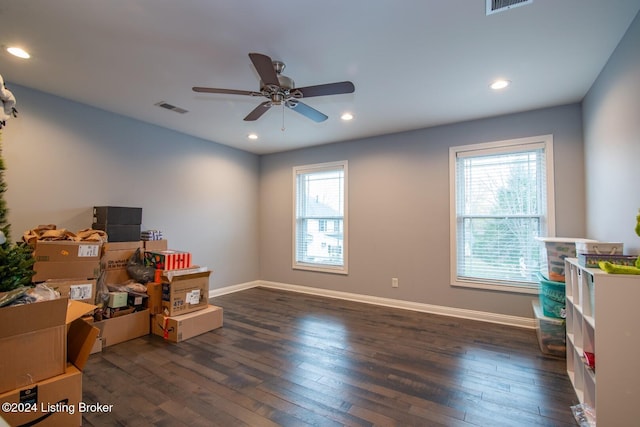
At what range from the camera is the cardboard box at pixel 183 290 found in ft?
10.5

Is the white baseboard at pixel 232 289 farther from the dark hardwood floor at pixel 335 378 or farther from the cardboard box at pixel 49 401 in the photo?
the cardboard box at pixel 49 401

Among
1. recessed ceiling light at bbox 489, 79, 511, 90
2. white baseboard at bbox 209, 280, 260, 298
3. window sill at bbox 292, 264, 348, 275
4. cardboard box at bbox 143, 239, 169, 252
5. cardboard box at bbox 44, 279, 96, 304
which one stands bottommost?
white baseboard at bbox 209, 280, 260, 298

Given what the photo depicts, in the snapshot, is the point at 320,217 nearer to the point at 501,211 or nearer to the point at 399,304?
the point at 399,304

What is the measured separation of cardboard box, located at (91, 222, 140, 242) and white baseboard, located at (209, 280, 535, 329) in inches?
70.1

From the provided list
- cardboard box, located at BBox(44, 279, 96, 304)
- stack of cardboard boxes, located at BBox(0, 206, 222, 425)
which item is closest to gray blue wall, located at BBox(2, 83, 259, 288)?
stack of cardboard boxes, located at BBox(0, 206, 222, 425)

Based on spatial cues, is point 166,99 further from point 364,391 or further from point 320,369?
point 364,391

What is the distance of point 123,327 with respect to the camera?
3.06 m

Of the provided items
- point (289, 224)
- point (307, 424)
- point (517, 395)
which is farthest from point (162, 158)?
point (517, 395)

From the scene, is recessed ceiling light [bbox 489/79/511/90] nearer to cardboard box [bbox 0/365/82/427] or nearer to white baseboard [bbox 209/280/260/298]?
cardboard box [bbox 0/365/82/427]

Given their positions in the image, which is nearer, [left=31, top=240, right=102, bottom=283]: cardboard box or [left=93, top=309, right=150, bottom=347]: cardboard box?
[left=31, top=240, right=102, bottom=283]: cardboard box

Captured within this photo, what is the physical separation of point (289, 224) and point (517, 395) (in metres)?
4.17

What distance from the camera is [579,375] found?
2168mm

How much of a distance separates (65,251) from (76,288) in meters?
0.37

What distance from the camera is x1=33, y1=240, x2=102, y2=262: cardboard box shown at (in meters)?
2.58
